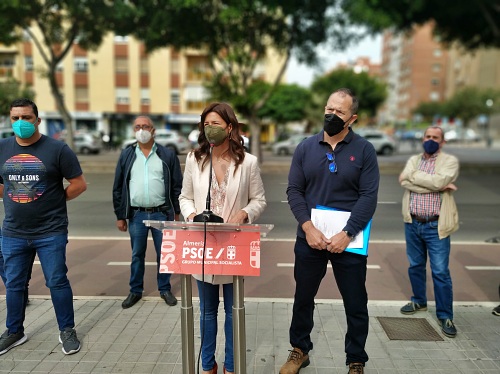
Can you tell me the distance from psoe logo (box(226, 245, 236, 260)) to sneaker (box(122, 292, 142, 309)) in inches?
95.0

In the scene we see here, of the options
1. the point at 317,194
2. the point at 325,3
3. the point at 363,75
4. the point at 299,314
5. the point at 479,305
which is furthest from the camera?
the point at 363,75

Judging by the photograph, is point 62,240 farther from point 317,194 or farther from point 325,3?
point 325,3

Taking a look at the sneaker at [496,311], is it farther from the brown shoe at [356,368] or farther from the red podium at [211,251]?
the red podium at [211,251]

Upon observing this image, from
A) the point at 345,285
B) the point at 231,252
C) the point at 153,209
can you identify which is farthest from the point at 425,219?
the point at 153,209

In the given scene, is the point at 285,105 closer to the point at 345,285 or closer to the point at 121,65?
the point at 121,65

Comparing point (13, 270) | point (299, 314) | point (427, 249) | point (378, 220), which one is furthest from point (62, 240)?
point (378, 220)

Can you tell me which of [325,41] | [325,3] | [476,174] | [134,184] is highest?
[325,3]

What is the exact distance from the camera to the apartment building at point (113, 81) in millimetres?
43938

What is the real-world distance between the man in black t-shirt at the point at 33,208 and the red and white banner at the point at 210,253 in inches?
55.1

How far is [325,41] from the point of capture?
17.8 meters

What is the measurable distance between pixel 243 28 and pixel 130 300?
49.2ft

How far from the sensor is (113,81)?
44594mm

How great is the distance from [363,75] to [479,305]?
197 feet

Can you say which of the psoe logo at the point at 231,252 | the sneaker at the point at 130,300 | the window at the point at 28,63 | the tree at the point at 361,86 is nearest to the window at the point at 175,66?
the window at the point at 28,63
